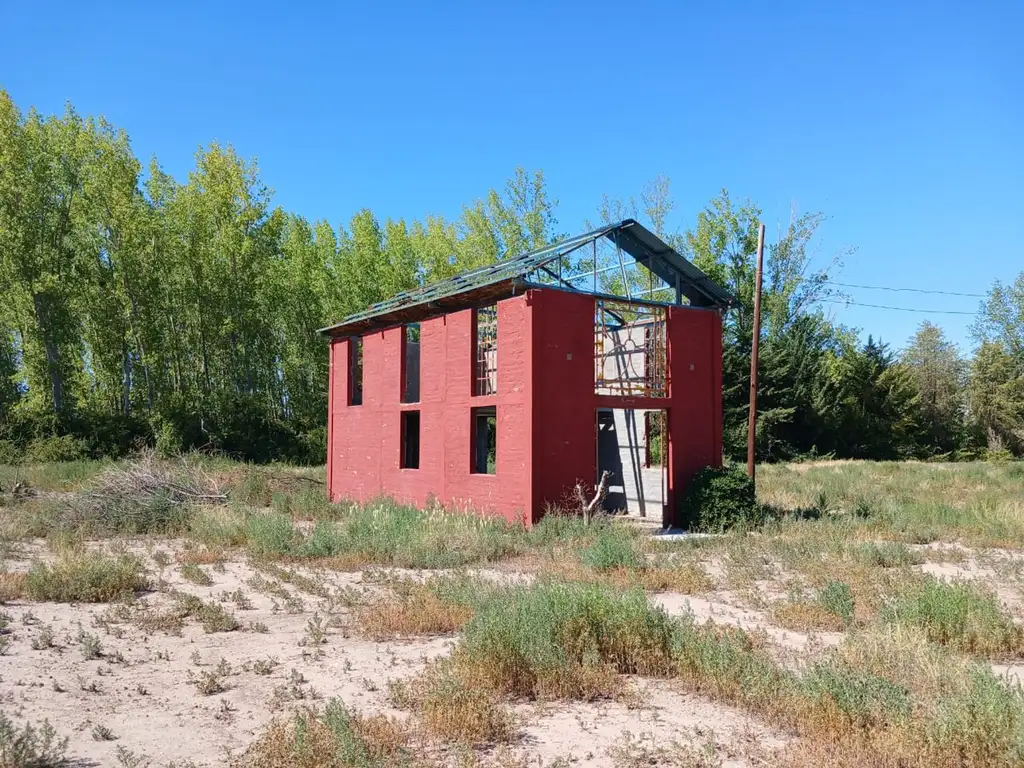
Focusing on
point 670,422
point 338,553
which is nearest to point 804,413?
point 670,422

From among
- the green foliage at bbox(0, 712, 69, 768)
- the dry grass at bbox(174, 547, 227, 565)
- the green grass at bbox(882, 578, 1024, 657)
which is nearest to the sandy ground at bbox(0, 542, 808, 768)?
the green foliage at bbox(0, 712, 69, 768)

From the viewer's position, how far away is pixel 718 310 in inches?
761

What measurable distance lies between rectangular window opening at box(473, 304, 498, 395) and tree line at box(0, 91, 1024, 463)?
19.0m

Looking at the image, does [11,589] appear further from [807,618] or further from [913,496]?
[913,496]

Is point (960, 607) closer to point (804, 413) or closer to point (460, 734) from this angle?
point (460, 734)

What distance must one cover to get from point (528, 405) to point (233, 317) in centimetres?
2459

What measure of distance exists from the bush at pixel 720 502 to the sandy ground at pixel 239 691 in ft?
23.8

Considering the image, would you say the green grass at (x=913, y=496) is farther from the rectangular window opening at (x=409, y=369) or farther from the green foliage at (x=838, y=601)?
the rectangular window opening at (x=409, y=369)

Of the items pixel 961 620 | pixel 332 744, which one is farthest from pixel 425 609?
pixel 961 620

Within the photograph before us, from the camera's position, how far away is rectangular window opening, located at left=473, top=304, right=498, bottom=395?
18.2m

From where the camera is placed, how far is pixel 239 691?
6.46m

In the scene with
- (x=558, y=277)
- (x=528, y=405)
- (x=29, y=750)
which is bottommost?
(x=29, y=750)

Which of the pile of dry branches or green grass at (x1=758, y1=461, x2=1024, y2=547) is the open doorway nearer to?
green grass at (x1=758, y1=461, x2=1024, y2=547)

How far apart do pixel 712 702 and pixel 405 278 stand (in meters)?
38.5
